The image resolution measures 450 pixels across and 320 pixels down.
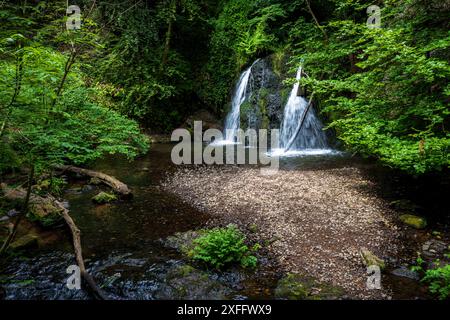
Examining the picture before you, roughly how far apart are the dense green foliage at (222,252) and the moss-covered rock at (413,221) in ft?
10.6

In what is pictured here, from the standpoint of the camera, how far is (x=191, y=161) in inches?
462

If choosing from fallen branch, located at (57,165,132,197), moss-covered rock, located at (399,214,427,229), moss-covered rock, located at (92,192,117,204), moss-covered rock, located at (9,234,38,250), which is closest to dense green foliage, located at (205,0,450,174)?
moss-covered rock, located at (399,214,427,229)

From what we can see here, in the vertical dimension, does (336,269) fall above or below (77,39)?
below

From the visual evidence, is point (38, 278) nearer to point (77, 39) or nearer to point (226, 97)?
point (77, 39)

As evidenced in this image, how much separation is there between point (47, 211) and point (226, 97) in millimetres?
11703

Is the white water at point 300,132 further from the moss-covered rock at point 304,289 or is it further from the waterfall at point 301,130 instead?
the moss-covered rock at point 304,289

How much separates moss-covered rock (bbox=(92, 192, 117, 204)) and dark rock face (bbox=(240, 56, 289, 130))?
26.6 ft

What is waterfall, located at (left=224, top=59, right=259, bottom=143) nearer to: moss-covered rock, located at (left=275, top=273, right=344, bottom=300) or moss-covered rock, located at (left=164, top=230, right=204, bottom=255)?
moss-covered rock, located at (left=164, top=230, right=204, bottom=255)

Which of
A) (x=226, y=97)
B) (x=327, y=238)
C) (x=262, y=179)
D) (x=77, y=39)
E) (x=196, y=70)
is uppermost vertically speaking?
(x=196, y=70)

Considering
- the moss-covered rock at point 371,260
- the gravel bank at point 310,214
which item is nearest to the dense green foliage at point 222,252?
the gravel bank at point 310,214

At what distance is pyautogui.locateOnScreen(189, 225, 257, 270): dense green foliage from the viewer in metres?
4.71

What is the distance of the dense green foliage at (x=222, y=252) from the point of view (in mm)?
4707
